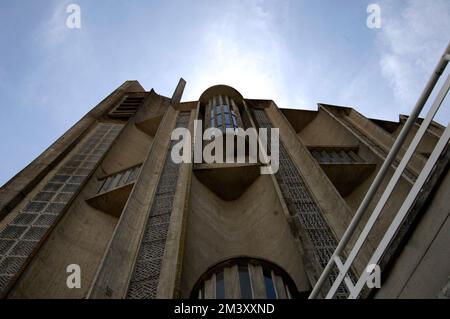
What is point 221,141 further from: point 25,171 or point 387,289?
point 387,289

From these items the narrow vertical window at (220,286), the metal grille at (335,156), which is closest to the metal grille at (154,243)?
the narrow vertical window at (220,286)

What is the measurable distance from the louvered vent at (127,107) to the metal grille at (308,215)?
1118 centimetres

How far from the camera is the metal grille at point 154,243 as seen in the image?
509 centimetres

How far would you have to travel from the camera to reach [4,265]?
648cm

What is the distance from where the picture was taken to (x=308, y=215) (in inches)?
297

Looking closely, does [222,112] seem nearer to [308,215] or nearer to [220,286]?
[308,215]

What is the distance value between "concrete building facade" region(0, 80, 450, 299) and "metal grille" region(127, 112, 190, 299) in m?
0.02

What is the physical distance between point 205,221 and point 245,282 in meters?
2.45

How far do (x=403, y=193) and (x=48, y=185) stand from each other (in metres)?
10.5

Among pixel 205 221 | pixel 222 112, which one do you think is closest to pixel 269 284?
pixel 205 221


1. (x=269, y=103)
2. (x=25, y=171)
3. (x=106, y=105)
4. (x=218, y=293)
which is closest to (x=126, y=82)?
(x=106, y=105)

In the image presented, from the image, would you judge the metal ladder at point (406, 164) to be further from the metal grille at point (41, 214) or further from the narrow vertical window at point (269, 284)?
the metal grille at point (41, 214)

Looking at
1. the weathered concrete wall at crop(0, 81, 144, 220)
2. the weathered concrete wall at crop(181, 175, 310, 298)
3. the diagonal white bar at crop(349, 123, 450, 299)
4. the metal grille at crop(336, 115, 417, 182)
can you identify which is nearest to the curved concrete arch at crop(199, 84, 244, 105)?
the metal grille at crop(336, 115, 417, 182)

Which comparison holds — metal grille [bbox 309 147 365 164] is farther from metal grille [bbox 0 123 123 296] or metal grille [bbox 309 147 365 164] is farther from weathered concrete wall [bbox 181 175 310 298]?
metal grille [bbox 0 123 123 296]
